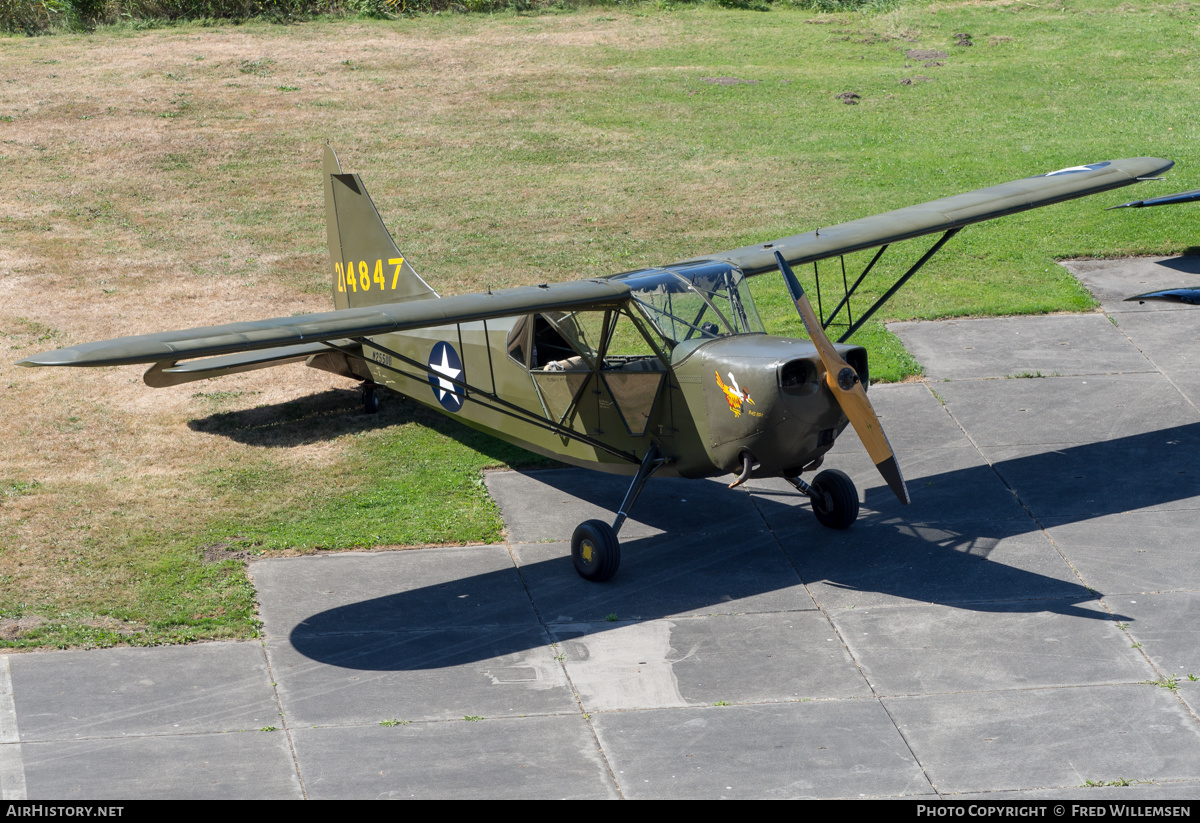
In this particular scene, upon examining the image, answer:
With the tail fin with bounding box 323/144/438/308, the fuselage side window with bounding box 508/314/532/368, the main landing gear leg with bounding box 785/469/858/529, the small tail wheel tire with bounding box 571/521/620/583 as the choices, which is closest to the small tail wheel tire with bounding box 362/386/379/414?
the tail fin with bounding box 323/144/438/308

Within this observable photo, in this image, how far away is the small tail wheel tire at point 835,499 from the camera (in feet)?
36.9

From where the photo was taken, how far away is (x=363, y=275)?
44.8ft

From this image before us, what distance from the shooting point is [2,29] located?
32.8 m

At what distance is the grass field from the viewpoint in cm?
1185

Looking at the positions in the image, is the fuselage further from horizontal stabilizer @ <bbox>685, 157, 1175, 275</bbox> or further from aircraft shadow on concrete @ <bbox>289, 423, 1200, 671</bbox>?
horizontal stabilizer @ <bbox>685, 157, 1175, 275</bbox>

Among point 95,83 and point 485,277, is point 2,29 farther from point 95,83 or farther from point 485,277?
point 485,277

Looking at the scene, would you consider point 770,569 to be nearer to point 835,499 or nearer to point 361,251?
point 835,499

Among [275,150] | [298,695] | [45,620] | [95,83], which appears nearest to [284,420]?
[45,620]

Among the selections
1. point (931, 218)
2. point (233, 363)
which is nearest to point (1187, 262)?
point (931, 218)

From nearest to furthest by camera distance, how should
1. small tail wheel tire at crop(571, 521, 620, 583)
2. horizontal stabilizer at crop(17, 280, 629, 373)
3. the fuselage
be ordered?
1. horizontal stabilizer at crop(17, 280, 629, 373)
2. the fuselage
3. small tail wheel tire at crop(571, 521, 620, 583)

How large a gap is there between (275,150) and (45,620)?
54.2 ft

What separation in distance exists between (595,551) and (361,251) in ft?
16.9

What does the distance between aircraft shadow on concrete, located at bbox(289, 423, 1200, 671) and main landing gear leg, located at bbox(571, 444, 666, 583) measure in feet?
0.53

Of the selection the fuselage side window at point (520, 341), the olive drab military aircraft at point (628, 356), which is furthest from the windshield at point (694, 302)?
the fuselage side window at point (520, 341)
